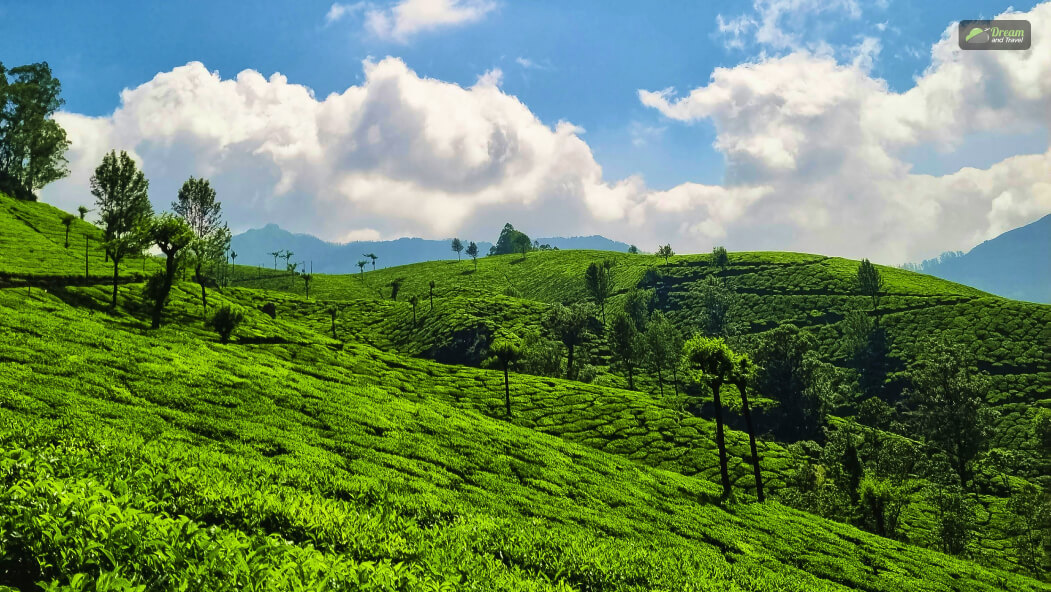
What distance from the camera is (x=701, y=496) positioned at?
49.0m

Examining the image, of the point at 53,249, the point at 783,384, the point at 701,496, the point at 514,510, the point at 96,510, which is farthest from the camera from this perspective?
the point at 783,384

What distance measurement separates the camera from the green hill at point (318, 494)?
8492 millimetres

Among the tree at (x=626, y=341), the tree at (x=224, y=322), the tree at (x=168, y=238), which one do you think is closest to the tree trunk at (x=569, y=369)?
the tree at (x=626, y=341)

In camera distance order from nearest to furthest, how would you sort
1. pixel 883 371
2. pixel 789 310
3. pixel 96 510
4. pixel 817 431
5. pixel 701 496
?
pixel 96 510 → pixel 701 496 → pixel 817 431 → pixel 883 371 → pixel 789 310

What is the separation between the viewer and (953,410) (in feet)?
399

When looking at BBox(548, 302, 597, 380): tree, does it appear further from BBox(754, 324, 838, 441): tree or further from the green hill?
the green hill

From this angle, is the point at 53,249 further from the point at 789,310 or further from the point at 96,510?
the point at 789,310

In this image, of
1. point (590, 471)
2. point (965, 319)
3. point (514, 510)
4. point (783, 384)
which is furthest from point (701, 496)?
point (965, 319)

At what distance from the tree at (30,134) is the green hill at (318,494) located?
306 feet

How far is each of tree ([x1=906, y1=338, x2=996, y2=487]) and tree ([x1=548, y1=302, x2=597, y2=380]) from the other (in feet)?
283

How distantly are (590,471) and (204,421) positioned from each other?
2998 cm

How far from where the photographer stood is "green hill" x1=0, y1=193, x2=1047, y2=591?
8.49m

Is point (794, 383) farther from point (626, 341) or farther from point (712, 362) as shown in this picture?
point (712, 362)

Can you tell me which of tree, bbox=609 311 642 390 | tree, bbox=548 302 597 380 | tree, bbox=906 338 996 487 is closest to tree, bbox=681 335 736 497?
tree, bbox=548 302 597 380
